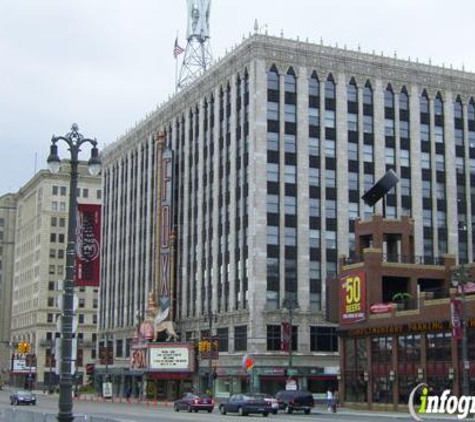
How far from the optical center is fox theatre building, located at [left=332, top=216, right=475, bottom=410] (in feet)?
215

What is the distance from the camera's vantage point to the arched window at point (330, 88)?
99.2 metres

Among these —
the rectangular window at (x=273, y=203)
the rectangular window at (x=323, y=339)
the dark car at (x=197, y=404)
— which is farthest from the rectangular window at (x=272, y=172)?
the dark car at (x=197, y=404)

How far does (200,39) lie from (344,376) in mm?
52151

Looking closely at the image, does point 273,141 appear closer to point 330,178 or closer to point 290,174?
point 290,174

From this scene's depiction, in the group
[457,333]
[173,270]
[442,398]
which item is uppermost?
[173,270]

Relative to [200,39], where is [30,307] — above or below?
below

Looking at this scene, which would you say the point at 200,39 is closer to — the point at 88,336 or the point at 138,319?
the point at 138,319

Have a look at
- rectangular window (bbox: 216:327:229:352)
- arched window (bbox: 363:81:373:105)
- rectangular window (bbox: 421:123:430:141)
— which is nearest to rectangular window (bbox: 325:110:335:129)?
arched window (bbox: 363:81:373:105)

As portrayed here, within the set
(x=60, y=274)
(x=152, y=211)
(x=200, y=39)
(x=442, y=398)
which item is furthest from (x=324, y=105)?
(x=60, y=274)

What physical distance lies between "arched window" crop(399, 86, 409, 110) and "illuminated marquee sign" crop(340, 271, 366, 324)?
32.6m

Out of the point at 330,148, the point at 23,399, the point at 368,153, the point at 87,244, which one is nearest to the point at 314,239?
the point at 330,148

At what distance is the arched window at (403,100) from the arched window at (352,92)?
5.80m

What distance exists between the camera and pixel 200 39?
11319 cm

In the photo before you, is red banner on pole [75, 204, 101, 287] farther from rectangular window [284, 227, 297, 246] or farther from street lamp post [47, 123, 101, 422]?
rectangular window [284, 227, 297, 246]
